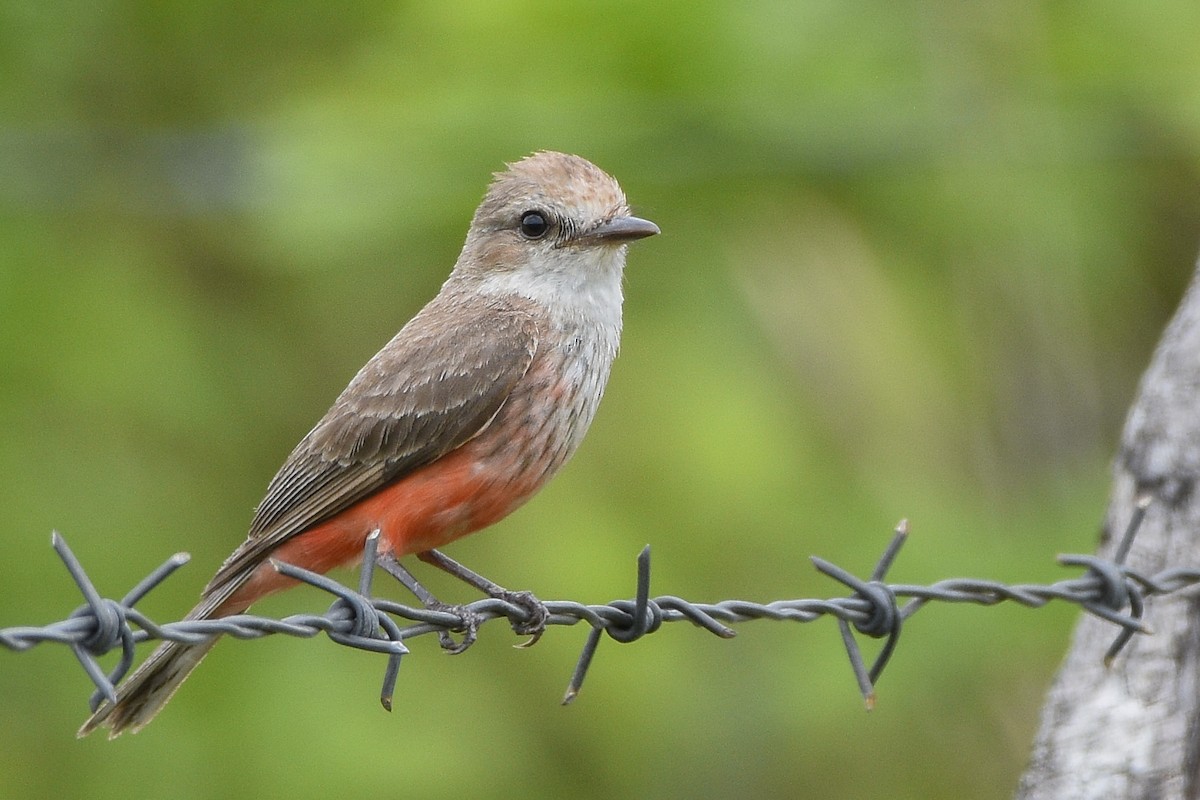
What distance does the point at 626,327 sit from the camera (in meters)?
7.39

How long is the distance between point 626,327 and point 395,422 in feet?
8.54

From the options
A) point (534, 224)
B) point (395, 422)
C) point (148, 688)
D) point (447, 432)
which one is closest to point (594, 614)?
point (447, 432)

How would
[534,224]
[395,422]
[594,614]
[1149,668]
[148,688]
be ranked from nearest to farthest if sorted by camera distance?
[594,614]
[1149,668]
[148,688]
[395,422]
[534,224]

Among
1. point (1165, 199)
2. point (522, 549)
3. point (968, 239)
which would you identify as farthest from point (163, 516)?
point (1165, 199)

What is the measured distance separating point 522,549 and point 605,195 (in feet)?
8.27

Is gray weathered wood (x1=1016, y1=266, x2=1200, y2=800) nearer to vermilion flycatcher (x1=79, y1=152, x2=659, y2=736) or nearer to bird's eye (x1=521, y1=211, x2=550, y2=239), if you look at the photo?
vermilion flycatcher (x1=79, y1=152, x2=659, y2=736)

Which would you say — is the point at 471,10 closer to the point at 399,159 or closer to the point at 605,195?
the point at 399,159

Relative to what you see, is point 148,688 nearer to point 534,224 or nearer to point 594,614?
point 594,614

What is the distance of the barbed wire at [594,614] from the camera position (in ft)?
9.34

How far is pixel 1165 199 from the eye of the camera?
27.4 feet

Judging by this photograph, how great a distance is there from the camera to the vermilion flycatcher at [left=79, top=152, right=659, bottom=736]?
15.7 feet

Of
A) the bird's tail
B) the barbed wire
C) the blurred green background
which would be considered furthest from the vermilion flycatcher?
the blurred green background

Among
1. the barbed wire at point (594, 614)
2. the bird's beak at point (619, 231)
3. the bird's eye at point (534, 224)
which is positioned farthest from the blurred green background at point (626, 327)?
the barbed wire at point (594, 614)

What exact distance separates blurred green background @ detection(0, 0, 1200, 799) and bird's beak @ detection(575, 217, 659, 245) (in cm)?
159
